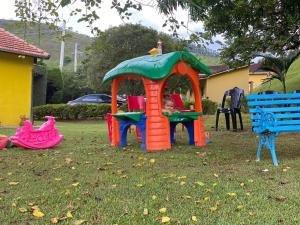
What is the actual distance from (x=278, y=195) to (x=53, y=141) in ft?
20.5

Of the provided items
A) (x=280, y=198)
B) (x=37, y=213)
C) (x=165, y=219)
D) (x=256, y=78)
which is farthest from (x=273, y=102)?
(x=256, y=78)

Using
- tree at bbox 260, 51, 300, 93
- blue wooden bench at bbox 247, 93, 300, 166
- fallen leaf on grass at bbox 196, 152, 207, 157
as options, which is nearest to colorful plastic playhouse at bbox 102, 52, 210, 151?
fallen leaf on grass at bbox 196, 152, 207, 157

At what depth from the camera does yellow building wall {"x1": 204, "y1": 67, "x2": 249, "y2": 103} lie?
33.6 meters

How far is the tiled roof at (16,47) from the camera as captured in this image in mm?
16836

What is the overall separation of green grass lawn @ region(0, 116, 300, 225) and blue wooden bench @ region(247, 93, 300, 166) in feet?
1.40

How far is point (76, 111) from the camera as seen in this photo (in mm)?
24016

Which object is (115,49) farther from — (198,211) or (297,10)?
(198,211)

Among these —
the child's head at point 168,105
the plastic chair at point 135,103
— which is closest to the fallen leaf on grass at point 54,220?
the child's head at point 168,105

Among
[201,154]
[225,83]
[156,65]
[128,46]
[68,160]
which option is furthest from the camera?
[225,83]

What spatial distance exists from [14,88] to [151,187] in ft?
45.5

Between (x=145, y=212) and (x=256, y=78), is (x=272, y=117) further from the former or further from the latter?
(x=256, y=78)

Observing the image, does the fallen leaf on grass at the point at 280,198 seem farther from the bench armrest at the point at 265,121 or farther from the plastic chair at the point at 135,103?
the plastic chair at the point at 135,103

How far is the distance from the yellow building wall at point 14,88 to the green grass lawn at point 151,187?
31.4 ft

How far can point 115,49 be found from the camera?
1145 inches
